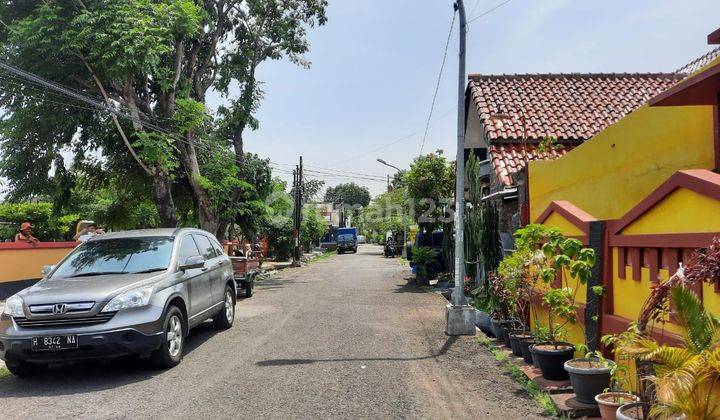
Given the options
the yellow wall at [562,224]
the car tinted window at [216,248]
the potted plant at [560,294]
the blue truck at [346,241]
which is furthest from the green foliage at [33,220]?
the blue truck at [346,241]

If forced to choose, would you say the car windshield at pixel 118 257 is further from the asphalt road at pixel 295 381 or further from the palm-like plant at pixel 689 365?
the palm-like plant at pixel 689 365

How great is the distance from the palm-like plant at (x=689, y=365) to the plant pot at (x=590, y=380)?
3.47 feet

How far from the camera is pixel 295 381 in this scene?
20.3ft

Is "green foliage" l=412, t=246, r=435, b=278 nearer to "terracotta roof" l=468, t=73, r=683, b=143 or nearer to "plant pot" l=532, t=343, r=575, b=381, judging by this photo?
"terracotta roof" l=468, t=73, r=683, b=143

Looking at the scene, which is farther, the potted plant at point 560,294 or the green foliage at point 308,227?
the green foliage at point 308,227

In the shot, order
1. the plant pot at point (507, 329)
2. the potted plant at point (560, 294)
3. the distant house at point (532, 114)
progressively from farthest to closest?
the distant house at point (532, 114), the plant pot at point (507, 329), the potted plant at point (560, 294)

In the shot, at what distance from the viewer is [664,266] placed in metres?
4.70

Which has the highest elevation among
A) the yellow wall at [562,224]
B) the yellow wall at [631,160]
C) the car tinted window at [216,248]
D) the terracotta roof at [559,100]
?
the terracotta roof at [559,100]

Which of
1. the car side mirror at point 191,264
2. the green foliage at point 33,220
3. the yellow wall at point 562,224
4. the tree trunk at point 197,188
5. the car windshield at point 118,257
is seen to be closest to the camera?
the yellow wall at point 562,224

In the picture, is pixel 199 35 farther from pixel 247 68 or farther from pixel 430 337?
pixel 430 337

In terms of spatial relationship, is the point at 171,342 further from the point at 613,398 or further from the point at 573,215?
the point at 573,215

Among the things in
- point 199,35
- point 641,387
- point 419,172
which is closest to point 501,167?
point 419,172

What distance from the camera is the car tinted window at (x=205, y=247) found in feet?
29.2

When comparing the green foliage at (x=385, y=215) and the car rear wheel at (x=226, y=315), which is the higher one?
the green foliage at (x=385, y=215)
